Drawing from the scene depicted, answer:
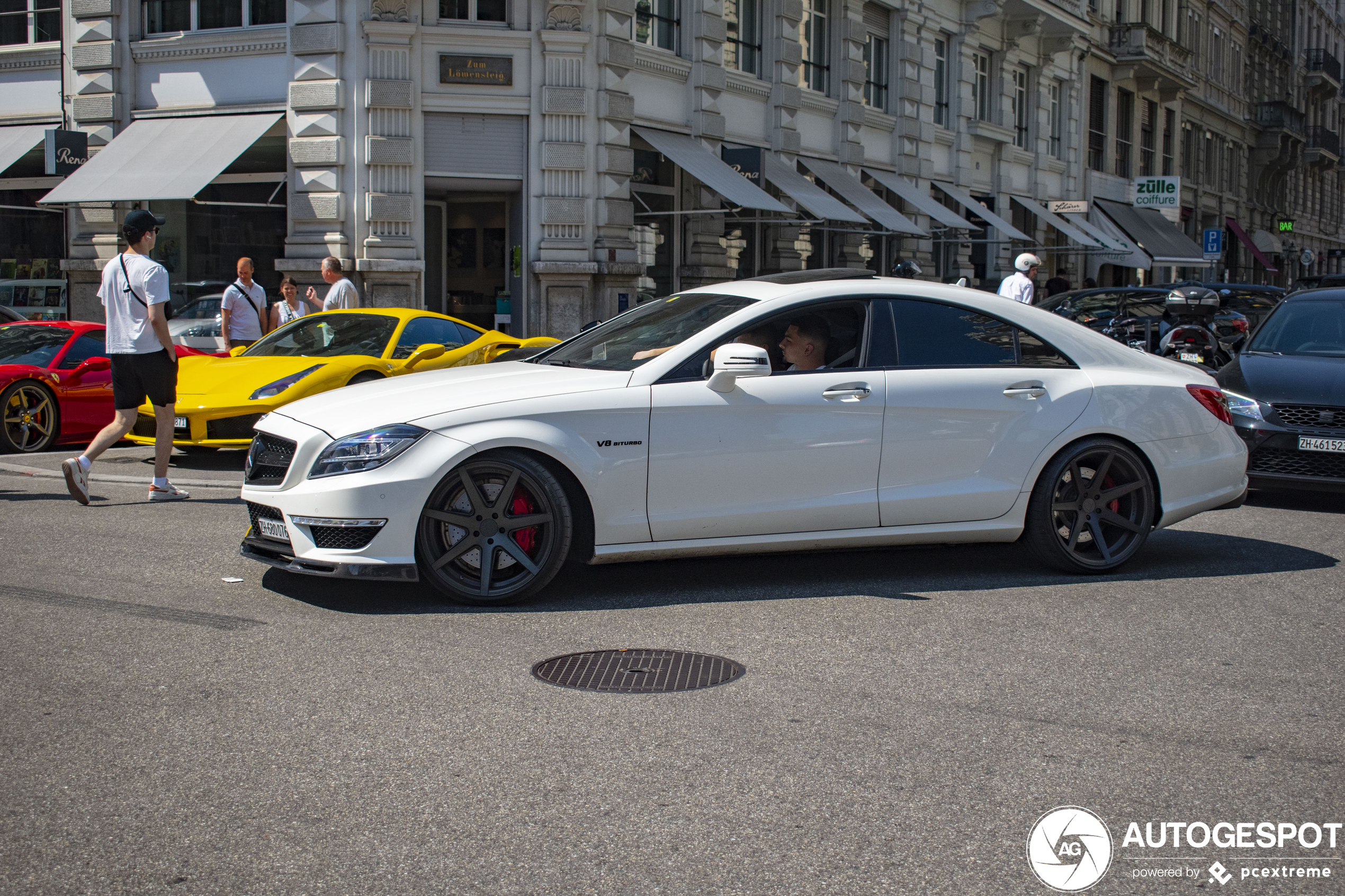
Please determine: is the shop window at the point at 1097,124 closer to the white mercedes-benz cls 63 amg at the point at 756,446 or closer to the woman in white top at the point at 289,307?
the woman in white top at the point at 289,307

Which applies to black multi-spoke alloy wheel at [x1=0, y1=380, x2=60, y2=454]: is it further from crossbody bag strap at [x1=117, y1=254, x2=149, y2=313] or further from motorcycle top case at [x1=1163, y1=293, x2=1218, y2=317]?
motorcycle top case at [x1=1163, y1=293, x2=1218, y2=317]

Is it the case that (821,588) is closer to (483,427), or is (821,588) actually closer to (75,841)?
(483,427)

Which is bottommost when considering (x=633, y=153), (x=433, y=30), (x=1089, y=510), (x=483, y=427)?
(x=1089, y=510)

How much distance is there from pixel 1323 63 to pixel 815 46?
49.8m

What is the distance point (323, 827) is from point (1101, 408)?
4.56 m

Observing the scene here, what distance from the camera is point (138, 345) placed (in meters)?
8.51

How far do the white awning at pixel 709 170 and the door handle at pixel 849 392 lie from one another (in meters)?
15.0

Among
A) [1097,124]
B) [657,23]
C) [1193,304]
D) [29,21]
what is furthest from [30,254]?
[1097,124]

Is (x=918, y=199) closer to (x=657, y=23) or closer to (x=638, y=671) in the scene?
(x=657, y=23)

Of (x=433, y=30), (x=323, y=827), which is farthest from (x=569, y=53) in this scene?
(x=323, y=827)

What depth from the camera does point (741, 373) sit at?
5891 millimetres

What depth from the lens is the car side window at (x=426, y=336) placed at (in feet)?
38.7

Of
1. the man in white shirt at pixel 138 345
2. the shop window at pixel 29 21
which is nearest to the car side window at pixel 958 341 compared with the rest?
the man in white shirt at pixel 138 345

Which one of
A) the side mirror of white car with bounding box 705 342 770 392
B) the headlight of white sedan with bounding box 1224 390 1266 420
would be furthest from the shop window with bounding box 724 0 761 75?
the side mirror of white car with bounding box 705 342 770 392
